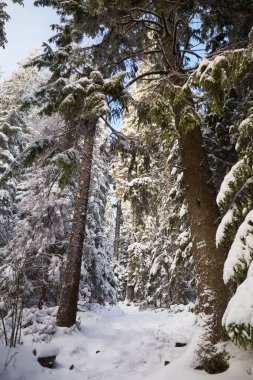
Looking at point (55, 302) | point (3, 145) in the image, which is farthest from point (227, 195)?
point (3, 145)

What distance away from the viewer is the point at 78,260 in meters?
10.0

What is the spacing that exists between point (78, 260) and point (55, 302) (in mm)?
4515

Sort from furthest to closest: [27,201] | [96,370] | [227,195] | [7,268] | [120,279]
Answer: [120,279], [27,201], [7,268], [96,370], [227,195]

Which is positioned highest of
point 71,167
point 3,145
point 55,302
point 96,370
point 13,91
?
point 13,91

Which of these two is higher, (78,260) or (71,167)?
(71,167)

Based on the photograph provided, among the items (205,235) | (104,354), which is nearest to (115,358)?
(104,354)

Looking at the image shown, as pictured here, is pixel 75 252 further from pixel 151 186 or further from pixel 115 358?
pixel 115 358

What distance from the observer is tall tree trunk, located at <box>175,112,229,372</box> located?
5.34 meters

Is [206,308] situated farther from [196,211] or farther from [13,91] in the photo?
[13,91]

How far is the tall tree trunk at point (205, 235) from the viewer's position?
534cm

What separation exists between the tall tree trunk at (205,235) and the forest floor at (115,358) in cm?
38

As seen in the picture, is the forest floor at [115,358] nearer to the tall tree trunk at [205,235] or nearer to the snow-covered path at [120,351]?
the snow-covered path at [120,351]

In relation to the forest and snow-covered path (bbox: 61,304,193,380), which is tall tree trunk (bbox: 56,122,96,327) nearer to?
the forest

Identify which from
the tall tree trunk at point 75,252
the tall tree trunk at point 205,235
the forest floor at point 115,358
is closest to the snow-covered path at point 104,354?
the forest floor at point 115,358
